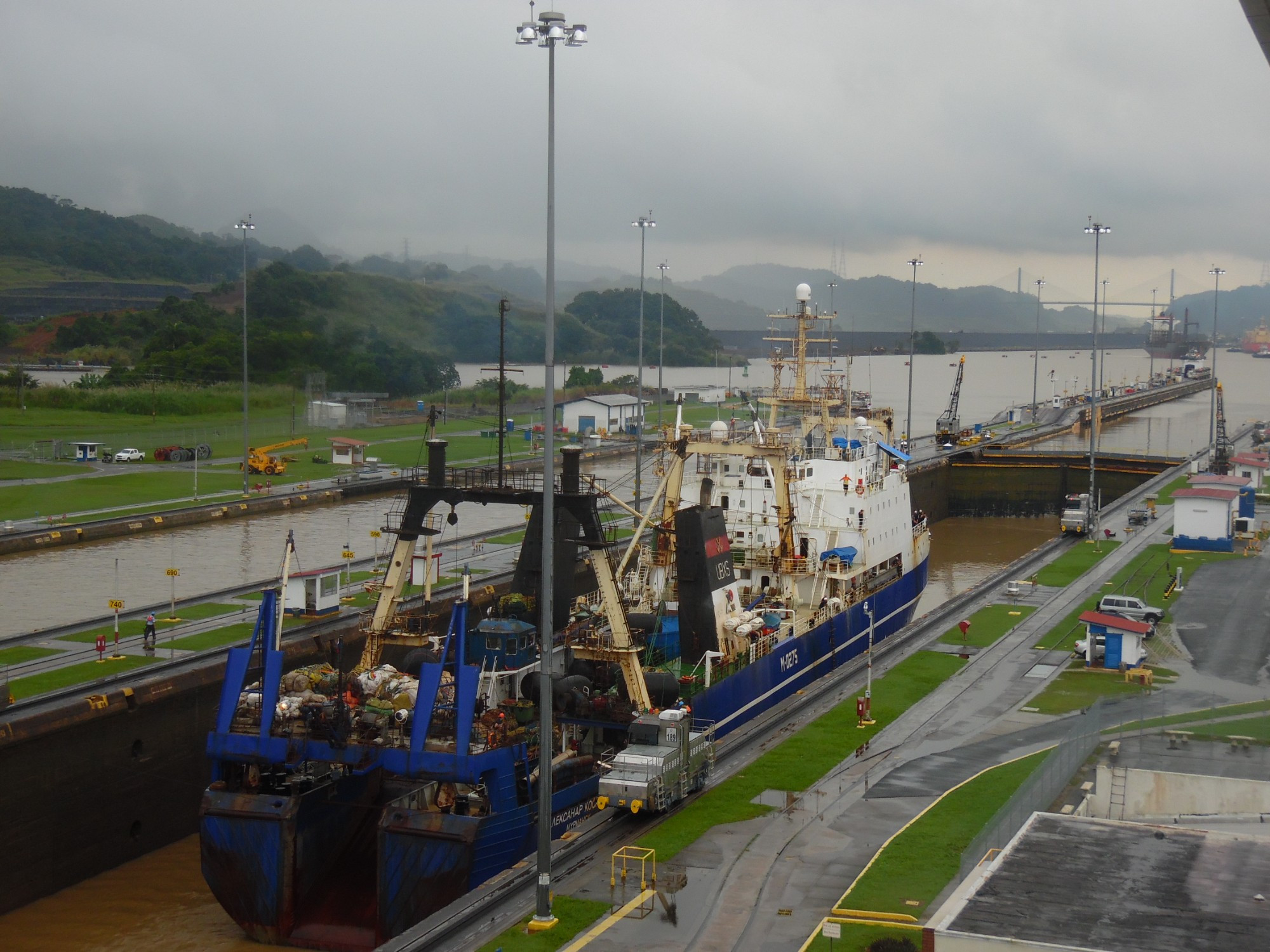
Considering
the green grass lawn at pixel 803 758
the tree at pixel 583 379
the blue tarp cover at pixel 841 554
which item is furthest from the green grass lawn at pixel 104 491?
the tree at pixel 583 379

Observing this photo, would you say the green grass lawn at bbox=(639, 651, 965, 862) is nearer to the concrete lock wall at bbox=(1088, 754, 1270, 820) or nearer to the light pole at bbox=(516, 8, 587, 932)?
the light pole at bbox=(516, 8, 587, 932)

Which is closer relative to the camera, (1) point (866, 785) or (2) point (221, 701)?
(2) point (221, 701)

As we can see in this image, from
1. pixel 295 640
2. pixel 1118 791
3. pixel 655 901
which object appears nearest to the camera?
pixel 655 901

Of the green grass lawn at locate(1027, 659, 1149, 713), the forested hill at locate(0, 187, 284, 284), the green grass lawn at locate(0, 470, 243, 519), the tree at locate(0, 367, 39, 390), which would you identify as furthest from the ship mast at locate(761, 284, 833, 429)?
the forested hill at locate(0, 187, 284, 284)

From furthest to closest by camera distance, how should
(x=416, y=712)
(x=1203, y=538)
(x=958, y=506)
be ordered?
(x=958, y=506) < (x=1203, y=538) < (x=416, y=712)

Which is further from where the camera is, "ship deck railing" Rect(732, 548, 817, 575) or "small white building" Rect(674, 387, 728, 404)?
"small white building" Rect(674, 387, 728, 404)

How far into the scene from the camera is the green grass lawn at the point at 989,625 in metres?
37.2

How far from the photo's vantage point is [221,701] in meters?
22.2

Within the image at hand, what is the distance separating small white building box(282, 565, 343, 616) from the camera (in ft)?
117

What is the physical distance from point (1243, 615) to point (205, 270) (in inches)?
6047

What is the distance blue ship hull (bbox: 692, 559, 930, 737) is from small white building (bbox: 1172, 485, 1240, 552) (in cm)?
1328

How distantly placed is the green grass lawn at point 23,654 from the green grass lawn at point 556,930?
17540mm

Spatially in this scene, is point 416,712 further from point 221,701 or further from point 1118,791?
point 1118,791

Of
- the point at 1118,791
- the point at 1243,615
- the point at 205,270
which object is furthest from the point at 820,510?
the point at 205,270
